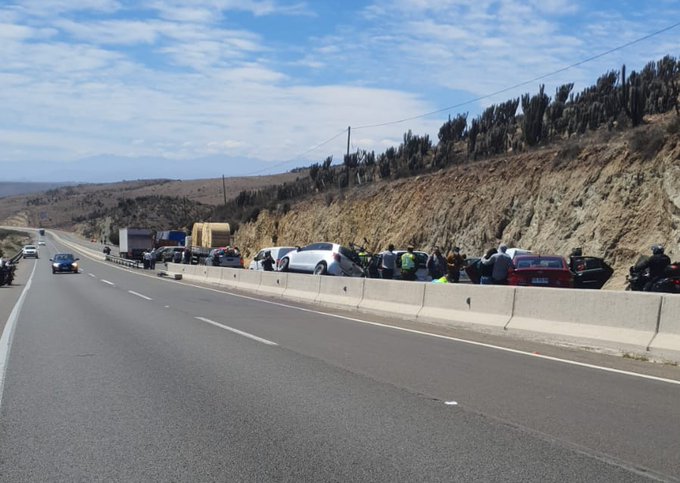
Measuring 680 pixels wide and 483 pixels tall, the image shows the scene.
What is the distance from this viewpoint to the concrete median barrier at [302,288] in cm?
2330

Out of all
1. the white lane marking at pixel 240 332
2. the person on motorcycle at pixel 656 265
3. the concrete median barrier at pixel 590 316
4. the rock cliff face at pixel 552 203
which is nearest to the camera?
the concrete median barrier at pixel 590 316

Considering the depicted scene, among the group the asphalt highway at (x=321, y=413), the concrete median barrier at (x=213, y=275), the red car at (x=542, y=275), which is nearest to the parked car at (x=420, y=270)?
the red car at (x=542, y=275)

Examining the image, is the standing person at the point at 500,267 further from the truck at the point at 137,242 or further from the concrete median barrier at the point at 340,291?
the truck at the point at 137,242

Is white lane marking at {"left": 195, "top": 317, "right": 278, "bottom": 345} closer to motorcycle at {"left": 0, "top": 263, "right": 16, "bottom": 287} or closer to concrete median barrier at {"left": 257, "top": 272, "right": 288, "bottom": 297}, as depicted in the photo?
concrete median barrier at {"left": 257, "top": 272, "right": 288, "bottom": 297}

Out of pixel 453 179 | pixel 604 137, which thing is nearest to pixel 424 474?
pixel 604 137

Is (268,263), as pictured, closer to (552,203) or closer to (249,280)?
(249,280)

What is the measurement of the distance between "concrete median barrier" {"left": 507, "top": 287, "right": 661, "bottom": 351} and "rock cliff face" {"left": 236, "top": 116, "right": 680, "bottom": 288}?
14799 mm

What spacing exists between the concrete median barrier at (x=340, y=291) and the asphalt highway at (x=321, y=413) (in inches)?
296

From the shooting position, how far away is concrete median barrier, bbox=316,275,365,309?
20375mm

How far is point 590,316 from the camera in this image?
11930mm

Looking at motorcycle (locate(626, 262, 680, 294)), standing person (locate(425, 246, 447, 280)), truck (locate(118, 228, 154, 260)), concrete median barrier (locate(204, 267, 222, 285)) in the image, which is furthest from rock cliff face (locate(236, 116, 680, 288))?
truck (locate(118, 228, 154, 260))

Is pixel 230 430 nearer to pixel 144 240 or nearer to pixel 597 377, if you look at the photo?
pixel 597 377

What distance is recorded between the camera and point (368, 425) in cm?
673

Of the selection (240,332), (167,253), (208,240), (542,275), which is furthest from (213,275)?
(167,253)
